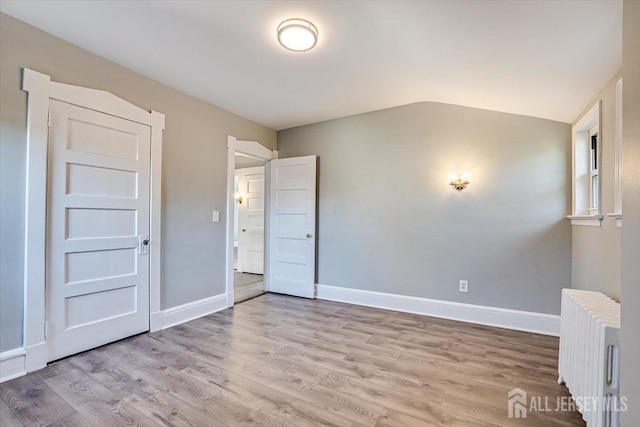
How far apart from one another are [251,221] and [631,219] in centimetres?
581

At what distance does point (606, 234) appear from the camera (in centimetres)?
217

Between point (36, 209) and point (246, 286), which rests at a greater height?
point (36, 209)

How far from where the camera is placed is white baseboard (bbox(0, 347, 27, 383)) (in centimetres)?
203

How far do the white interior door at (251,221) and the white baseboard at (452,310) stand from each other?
236 centimetres

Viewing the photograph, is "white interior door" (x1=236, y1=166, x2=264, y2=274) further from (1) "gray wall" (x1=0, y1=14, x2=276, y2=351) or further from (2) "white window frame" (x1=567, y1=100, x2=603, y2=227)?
(2) "white window frame" (x1=567, y1=100, x2=603, y2=227)

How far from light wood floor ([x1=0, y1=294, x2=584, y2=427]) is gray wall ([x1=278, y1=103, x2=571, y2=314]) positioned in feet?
2.14

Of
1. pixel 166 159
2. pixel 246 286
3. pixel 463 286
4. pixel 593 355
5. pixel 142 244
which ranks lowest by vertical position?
pixel 246 286

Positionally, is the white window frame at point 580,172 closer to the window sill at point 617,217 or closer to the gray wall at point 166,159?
the window sill at point 617,217

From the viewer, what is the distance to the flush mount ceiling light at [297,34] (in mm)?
2062

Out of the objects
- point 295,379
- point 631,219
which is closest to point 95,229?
point 295,379

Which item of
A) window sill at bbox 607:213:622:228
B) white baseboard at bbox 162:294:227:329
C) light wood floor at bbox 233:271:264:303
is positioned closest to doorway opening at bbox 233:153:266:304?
light wood floor at bbox 233:271:264:303

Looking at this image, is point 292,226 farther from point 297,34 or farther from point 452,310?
point 297,34

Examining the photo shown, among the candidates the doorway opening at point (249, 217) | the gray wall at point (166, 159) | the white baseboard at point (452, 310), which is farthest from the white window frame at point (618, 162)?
the doorway opening at point (249, 217)

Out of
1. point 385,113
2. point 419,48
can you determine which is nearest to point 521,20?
point 419,48
